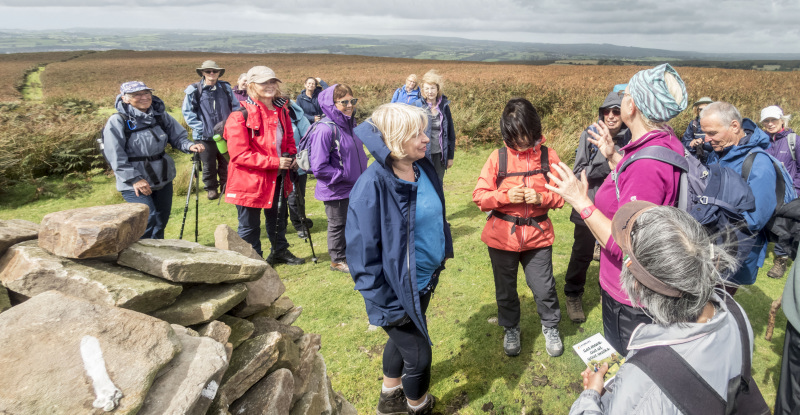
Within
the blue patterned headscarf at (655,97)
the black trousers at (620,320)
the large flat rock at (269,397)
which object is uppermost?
the blue patterned headscarf at (655,97)

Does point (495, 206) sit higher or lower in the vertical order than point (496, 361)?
higher

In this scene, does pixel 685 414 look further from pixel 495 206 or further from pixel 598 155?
pixel 598 155

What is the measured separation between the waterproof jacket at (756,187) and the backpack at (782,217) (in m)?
0.04

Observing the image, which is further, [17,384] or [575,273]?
[575,273]

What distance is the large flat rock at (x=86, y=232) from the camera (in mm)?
2133

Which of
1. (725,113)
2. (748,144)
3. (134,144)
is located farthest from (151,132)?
(748,144)

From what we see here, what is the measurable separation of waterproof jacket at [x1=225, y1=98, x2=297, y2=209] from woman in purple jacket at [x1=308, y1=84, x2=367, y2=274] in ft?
1.63

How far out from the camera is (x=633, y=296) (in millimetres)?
1743

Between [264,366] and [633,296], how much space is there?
203 cm

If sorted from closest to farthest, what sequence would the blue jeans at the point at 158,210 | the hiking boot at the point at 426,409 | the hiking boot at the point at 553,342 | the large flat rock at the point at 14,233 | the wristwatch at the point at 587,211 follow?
the large flat rock at the point at 14,233, the wristwatch at the point at 587,211, the hiking boot at the point at 426,409, the hiking boot at the point at 553,342, the blue jeans at the point at 158,210

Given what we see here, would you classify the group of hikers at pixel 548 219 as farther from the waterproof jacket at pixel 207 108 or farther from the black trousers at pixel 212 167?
the black trousers at pixel 212 167

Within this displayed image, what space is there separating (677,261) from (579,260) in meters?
3.00

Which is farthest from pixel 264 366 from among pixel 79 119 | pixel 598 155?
pixel 79 119

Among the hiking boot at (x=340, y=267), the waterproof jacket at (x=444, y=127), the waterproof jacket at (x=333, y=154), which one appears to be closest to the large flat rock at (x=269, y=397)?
the waterproof jacket at (x=333, y=154)
